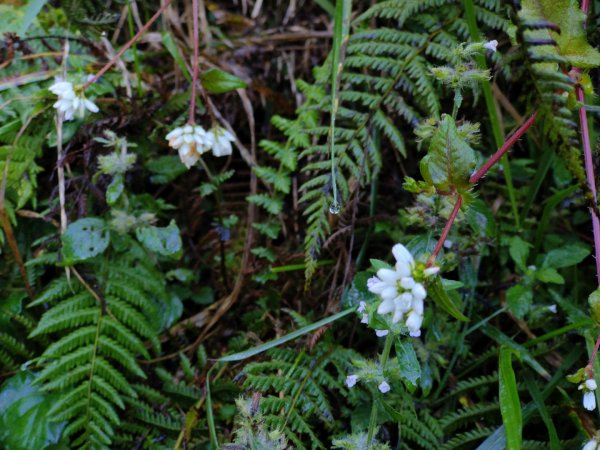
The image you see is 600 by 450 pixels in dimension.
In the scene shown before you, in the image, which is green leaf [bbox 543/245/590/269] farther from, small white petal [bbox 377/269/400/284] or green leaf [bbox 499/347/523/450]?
small white petal [bbox 377/269/400/284]

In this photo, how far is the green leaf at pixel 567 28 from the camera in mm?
1588

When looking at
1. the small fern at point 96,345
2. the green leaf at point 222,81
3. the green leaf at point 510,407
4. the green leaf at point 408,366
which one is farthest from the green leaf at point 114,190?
the green leaf at point 510,407

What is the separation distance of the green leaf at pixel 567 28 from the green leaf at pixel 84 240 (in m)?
1.70

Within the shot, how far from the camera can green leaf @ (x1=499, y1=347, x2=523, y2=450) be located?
60.2 inches

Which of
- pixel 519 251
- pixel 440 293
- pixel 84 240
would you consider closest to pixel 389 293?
pixel 440 293

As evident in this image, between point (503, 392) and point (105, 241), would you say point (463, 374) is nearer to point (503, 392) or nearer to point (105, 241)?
point (503, 392)

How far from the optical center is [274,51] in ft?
9.16

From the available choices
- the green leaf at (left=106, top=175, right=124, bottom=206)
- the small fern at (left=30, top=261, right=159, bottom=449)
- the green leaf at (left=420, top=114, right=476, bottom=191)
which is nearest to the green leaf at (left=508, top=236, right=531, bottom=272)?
the green leaf at (left=420, top=114, right=476, bottom=191)

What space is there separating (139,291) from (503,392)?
138cm

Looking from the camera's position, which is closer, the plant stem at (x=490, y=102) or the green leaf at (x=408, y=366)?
the green leaf at (x=408, y=366)

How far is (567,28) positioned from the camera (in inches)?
Answer: 63.6

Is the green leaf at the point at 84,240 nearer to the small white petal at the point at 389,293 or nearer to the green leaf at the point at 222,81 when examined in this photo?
the green leaf at the point at 222,81

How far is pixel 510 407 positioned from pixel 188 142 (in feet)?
4.50

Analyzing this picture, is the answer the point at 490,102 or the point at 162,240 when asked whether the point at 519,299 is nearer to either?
the point at 490,102
